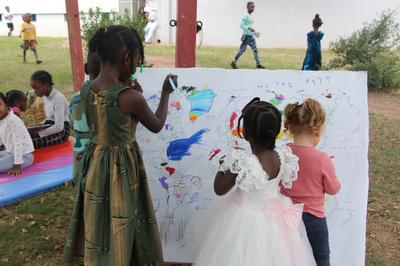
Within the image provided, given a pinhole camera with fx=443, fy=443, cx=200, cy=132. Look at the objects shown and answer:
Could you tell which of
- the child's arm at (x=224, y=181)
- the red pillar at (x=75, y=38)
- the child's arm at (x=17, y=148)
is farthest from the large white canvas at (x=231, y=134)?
the red pillar at (x=75, y=38)

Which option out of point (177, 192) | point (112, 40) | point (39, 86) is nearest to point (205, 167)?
point (177, 192)

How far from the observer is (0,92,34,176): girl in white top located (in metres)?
4.49

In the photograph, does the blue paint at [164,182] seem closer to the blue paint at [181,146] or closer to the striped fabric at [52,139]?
the blue paint at [181,146]

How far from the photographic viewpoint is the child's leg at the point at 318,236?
2.38m

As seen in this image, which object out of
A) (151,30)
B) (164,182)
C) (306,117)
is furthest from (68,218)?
(151,30)

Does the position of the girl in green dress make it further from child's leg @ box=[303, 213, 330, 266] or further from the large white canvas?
child's leg @ box=[303, 213, 330, 266]

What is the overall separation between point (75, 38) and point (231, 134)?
18.9 feet

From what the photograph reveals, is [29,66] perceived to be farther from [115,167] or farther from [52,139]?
[115,167]

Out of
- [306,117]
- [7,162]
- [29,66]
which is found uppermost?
[306,117]

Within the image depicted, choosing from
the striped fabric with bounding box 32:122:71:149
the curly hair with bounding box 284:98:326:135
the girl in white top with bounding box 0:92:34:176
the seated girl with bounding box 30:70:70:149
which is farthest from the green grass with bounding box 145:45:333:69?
the curly hair with bounding box 284:98:326:135

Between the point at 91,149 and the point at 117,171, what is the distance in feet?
0.64

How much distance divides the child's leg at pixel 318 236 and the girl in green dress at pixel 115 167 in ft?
2.77

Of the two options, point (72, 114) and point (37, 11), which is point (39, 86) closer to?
point (72, 114)

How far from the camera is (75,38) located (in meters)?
7.82
